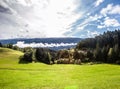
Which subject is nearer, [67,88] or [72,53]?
[67,88]

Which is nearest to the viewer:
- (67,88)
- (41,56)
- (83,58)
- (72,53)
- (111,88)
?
(111,88)

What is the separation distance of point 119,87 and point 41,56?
5307 inches

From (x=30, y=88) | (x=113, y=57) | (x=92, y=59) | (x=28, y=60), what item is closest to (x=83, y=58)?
(x=92, y=59)

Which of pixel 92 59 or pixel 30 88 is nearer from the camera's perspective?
pixel 30 88

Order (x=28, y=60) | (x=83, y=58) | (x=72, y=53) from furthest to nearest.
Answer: (x=72, y=53) < (x=83, y=58) < (x=28, y=60)

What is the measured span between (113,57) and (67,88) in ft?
407

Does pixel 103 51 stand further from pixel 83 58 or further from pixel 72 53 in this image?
pixel 72 53

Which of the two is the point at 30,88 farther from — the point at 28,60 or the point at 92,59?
the point at 92,59

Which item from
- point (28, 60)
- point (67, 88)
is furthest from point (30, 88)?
point (28, 60)

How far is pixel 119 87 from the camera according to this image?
39.2 m

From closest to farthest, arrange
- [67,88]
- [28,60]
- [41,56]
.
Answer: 1. [67,88]
2. [28,60]
3. [41,56]

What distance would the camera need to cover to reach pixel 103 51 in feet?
575

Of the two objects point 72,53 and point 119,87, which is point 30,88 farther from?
point 72,53

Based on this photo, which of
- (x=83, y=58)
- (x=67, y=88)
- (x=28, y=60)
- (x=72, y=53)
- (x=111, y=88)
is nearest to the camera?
(x=111, y=88)
